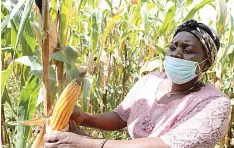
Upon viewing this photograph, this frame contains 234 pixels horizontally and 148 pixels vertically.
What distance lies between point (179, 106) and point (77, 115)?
344 millimetres

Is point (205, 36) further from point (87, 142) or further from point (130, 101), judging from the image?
point (87, 142)

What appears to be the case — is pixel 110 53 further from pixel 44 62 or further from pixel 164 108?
pixel 44 62

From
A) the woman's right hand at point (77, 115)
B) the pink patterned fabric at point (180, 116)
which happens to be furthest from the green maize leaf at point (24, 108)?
the pink patterned fabric at point (180, 116)

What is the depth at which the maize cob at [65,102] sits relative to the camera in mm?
949

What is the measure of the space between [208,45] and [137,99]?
13.4 inches

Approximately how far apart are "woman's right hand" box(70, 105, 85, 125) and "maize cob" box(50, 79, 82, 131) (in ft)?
1.09

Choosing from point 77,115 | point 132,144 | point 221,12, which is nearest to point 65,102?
point 132,144

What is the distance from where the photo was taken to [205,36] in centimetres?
133

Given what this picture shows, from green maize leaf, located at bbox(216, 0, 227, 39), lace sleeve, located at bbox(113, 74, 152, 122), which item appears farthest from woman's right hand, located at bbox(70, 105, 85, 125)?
green maize leaf, located at bbox(216, 0, 227, 39)

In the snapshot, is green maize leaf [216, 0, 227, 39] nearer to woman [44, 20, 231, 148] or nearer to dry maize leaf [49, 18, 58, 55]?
woman [44, 20, 231, 148]

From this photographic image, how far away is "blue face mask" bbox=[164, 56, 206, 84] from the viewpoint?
134 cm

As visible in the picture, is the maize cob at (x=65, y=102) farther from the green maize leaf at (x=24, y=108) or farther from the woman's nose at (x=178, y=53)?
the woman's nose at (x=178, y=53)

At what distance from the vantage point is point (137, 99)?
1.51m

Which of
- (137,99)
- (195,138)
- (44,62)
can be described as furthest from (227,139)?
(44,62)
